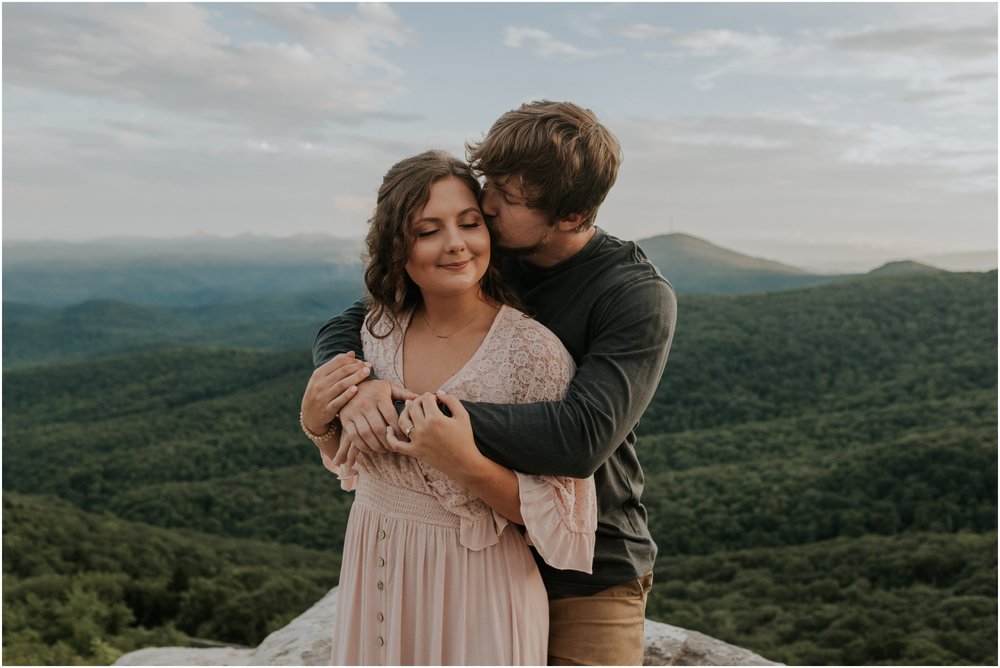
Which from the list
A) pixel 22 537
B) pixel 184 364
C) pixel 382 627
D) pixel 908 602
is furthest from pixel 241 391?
pixel 382 627

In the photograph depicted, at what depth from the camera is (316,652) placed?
489 centimetres

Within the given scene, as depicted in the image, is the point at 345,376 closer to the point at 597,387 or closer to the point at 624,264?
the point at 597,387

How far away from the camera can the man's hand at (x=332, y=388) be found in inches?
98.6

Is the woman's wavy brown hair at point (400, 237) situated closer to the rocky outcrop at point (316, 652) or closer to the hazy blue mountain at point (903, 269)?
the rocky outcrop at point (316, 652)

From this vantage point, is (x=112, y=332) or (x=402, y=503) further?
(x=112, y=332)

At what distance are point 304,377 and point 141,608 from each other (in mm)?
49430

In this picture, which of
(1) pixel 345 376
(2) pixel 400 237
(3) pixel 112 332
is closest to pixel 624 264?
(2) pixel 400 237

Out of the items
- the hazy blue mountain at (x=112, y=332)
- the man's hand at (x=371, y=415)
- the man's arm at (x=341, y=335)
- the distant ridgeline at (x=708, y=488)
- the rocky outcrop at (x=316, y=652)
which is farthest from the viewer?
the hazy blue mountain at (x=112, y=332)

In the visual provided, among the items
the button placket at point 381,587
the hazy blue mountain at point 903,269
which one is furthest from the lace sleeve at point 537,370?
the hazy blue mountain at point 903,269

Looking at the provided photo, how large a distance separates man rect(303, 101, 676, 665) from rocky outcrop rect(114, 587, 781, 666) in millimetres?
2089

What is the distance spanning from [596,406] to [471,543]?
1.75ft

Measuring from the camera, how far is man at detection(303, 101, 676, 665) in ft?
7.57

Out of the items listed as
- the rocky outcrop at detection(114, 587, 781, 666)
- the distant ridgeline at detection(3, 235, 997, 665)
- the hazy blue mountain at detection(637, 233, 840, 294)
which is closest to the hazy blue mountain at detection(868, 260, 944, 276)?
the distant ridgeline at detection(3, 235, 997, 665)

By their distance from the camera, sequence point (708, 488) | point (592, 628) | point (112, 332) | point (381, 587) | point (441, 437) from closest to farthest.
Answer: point (441, 437) < point (381, 587) < point (592, 628) < point (708, 488) < point (112, 332)
